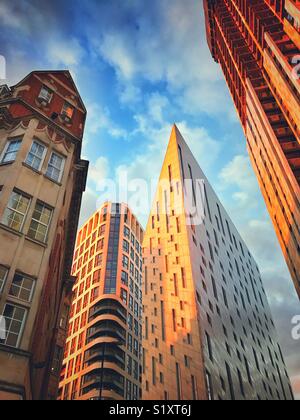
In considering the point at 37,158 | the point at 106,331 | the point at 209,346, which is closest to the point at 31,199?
the point at 37,158

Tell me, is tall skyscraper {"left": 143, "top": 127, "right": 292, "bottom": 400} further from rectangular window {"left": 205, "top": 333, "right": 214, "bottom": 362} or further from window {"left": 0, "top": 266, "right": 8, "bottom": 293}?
window {"left": 0, "top": 266, "right": 8, "bottom": 293}

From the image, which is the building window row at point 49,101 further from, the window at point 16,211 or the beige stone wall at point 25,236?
the window at point 16,211

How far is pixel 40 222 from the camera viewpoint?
16641 millimetres

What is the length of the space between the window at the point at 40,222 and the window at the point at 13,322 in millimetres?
3732

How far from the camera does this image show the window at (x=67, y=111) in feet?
76.6

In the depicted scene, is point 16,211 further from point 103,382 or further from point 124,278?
point 124,278

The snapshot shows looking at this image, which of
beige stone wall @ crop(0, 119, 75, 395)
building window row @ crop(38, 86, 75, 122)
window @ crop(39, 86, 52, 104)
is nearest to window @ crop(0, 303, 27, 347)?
beige stone wall @ crop(0, 119, 75, 395)

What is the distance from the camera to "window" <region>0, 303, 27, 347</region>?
42.2 ft

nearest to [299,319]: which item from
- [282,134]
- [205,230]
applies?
[205,230]

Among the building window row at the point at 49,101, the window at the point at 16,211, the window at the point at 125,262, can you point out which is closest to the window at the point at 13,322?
the window at the point at 16,211

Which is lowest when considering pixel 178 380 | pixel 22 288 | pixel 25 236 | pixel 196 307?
pixel 22 288

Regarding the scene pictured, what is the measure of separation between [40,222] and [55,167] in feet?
14.8

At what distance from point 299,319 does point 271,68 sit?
117ft

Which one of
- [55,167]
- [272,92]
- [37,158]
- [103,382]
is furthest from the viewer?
[103,382]
